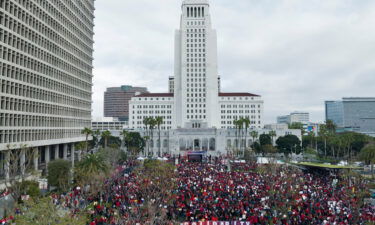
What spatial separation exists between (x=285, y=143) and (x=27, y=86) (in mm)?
74185

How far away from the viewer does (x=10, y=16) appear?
41406 mm

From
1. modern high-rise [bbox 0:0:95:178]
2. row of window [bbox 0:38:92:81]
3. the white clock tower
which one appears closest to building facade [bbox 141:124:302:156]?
the white clock tower

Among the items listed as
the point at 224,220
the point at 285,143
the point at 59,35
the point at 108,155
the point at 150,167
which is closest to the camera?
the point at 224,220

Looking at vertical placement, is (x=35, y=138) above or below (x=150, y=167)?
above

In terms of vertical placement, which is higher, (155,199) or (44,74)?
(44,74)

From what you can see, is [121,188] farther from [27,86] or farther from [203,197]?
[27,86]

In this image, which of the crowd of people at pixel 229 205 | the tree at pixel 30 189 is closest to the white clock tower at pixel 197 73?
the crowd of people at pixel 229 205

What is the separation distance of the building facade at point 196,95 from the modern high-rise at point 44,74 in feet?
176

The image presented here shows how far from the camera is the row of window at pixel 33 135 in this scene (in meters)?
41.2

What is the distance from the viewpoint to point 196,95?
414ft

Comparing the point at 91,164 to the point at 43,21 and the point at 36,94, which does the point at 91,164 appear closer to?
the point at 36,94

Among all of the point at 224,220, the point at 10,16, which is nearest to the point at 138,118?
the point at 10,16

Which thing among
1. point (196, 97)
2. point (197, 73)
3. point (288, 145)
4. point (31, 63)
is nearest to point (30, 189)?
point (31, 63)

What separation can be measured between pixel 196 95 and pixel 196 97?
0.92 metres
